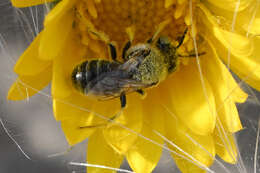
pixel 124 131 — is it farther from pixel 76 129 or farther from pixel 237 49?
pixel 237 49

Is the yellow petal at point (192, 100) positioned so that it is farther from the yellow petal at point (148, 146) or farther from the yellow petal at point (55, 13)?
the yellow petal at point (55, 13)

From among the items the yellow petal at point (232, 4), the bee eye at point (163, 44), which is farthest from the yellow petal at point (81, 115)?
the yellow petal at point (232, 4)

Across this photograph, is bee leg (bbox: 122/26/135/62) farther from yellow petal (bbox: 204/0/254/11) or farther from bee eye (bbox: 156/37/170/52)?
yellow petal (bbox: 204/0/254/11)

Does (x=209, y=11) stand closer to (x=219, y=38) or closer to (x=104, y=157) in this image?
(x=219, y=38)

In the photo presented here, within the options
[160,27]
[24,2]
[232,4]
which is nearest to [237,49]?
[232,4]

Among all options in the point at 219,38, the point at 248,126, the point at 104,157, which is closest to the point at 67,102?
the point at 104,157

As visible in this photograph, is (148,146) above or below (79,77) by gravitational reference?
below

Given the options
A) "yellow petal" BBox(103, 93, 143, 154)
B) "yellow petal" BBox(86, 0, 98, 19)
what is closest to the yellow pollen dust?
"yellow petal" BBox(86, 0, 98, 19)
